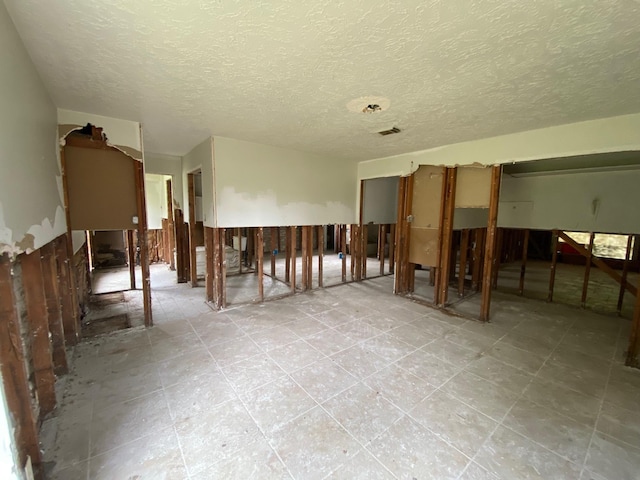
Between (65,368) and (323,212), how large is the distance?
3969 millimetres

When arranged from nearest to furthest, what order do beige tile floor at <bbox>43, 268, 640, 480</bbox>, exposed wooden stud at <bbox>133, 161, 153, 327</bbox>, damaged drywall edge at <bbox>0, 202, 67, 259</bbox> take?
damaged drywall edge at <bbox>0, 202, 67, 259</bbox> → beige tile floor at <bbox>43, 268, 640, 480</bbox> → exposed wooden stud at <bbox>133, 161, 153, 327</bbox>

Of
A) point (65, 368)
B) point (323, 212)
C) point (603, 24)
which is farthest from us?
point (323, 212)

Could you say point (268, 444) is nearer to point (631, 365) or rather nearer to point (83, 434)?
point (83, 434)

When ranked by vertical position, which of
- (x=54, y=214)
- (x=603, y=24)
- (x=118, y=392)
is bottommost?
(x=118, y=392)

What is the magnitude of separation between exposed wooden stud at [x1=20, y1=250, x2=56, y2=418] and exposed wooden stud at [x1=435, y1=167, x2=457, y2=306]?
14.9 feet

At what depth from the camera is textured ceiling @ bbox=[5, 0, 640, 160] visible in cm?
132

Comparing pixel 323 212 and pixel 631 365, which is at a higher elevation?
pixel 323 212

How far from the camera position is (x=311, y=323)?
3.50m

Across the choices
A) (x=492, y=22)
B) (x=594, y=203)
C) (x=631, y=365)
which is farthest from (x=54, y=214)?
(x=594, y=203)

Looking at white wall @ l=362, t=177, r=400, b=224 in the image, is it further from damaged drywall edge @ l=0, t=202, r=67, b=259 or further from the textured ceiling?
damaged drywall edge @ l=0, t=202, r=67, b=259

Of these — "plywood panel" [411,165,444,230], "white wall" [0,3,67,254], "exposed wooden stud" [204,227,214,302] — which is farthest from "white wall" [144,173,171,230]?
"plywood panel" [411,165,444,230]

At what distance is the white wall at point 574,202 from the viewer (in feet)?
13.8

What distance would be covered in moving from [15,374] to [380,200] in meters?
5.90

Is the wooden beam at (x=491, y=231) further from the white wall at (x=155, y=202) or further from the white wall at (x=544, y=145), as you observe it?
the white wall at (x=155, y=202)
